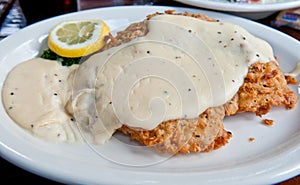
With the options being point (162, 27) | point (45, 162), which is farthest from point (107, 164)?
point (162, 27)

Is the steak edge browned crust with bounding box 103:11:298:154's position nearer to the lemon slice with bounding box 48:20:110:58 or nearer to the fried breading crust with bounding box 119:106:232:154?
the fried breading crust with bounding box 119:106:232:154

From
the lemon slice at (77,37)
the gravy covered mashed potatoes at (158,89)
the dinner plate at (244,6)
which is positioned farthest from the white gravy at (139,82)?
the dinner plate at (244,6)

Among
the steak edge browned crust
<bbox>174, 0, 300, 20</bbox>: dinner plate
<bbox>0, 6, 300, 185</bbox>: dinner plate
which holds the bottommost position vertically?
<bbox>0, 6, 300, 185</bbox>: dinner plate

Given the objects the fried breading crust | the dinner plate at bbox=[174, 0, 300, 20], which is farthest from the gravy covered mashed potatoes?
the dinner plate at bbox=[174, 0, 300, 20]

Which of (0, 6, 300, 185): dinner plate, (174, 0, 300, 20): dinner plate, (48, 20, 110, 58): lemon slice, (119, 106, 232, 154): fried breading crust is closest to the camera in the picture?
(0, 6, 300, 185): dinner plate

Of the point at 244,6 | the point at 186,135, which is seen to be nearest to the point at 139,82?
the point at 186,135

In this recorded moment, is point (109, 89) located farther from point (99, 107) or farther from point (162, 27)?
point (162, 27)

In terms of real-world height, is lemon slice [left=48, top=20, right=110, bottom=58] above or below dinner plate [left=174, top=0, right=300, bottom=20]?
below
